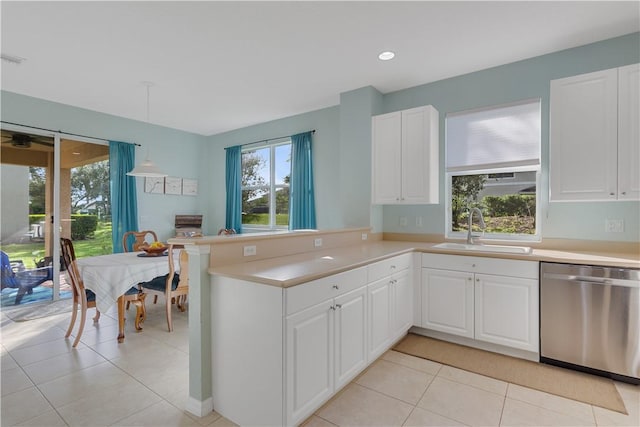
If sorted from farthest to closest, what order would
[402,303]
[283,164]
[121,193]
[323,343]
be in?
[283,164], [121,193], [402,303], [323,343]

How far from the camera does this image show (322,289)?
191 cm

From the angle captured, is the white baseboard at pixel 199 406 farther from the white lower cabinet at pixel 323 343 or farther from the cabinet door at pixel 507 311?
the cabinet door at pixel 507 311

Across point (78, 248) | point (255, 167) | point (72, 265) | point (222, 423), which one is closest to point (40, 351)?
point (72, 265)

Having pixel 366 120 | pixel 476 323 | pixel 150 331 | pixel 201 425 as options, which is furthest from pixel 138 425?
pixel 366 120

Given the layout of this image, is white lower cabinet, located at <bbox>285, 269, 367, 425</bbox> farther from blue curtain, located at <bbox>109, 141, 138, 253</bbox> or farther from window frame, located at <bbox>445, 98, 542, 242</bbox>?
blue curtain, located at <bbox>109, 141, 138, 253</bbox>

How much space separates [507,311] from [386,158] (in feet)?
6.17

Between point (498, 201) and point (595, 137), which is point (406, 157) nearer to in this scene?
point (498, 201)

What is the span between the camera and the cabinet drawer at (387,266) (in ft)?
7.94

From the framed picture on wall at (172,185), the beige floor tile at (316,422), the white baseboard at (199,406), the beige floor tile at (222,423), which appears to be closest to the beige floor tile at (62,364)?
the white baseboard at (199,406)

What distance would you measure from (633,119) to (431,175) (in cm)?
154

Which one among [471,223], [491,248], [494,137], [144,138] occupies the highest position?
[144,138]

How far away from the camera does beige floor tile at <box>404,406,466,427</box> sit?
1.87 metres

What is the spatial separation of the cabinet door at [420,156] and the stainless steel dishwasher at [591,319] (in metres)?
1.24

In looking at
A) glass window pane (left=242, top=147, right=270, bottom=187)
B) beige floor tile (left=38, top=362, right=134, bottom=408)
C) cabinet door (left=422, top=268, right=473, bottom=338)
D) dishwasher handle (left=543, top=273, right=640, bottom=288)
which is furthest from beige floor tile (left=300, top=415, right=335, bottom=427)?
glass window pane (left=242, top=147, right=270, bottom=187)
